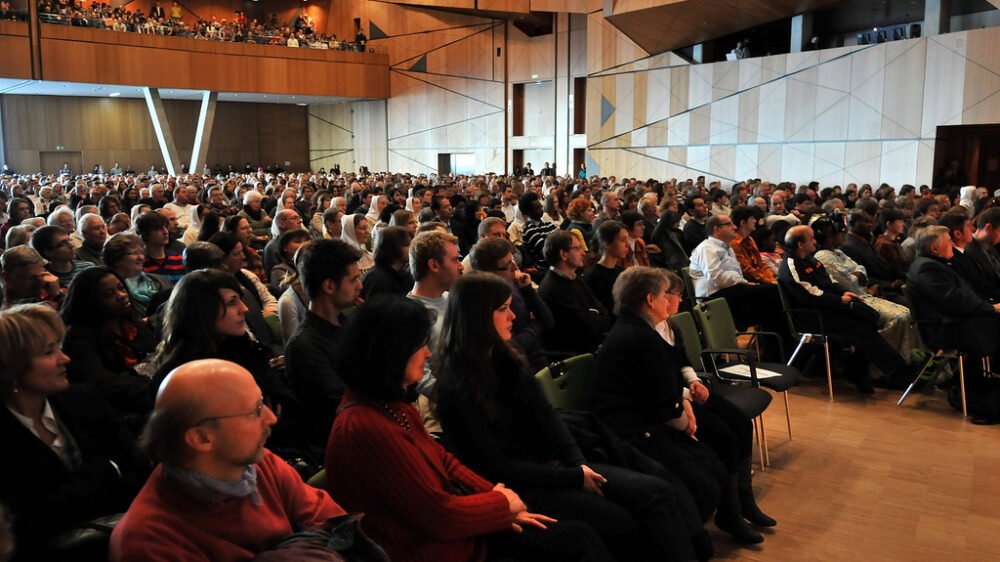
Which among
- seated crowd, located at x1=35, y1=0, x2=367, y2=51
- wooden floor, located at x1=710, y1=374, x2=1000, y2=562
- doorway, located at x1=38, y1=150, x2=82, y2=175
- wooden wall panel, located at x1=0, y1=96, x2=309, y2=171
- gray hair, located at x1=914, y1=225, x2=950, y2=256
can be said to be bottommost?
wooden floor, located at x1=710, y1=374, x2=1000, y2=562

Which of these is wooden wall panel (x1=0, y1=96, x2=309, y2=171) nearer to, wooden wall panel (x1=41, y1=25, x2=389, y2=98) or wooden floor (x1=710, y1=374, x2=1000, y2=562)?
wooden wall panel (x1=41, y1=25, x2=389, y2=98)

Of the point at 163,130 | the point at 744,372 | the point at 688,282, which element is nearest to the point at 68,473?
the point at 744,372

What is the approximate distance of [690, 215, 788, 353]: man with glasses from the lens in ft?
19.3

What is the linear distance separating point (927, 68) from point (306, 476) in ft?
51.4

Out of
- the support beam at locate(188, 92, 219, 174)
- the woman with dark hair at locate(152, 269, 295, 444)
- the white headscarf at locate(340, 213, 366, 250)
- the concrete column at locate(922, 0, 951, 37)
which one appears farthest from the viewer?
the support beam at locate(188, 92, 219, 174)

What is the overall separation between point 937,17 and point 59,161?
27.4m

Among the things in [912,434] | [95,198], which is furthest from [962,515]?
[95,198]

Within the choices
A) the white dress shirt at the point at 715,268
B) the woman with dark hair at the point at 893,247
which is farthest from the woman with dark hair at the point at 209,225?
the woman with dark hair at the point at 893,247

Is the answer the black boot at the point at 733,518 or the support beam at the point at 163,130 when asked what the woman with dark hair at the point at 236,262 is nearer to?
the black boot at the point at 733,518

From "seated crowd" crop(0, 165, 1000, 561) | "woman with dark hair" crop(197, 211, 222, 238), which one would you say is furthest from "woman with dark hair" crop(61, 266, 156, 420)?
"woman with dark hair" crop(197, 211, 222, 238)

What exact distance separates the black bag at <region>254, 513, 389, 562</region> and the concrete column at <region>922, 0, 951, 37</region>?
1653cm

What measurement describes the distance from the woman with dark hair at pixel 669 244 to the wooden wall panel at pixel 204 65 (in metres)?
18.2

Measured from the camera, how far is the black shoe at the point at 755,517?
3377 millimetres

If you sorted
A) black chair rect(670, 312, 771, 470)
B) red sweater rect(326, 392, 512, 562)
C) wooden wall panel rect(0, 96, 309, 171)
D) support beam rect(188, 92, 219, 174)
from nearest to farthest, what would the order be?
red sweater rect(326, 392, 512, 562) → black chair rect(670, 312, 771, 470) → support beam rect(188, 92, 219, 174) → wooden wall panel rect(0, 96, 309, 171)
